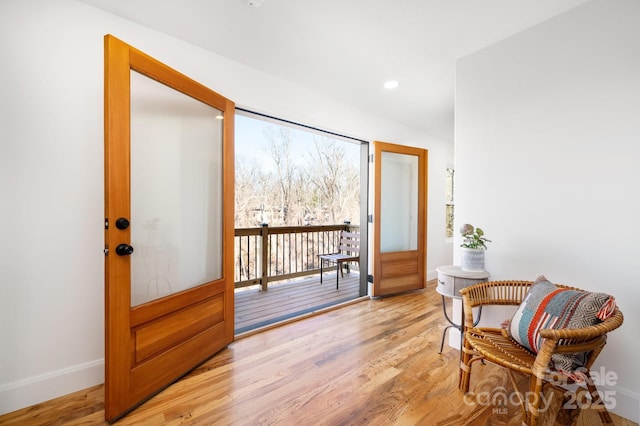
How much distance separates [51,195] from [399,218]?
362cm

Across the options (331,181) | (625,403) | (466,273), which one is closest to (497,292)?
(466,273)

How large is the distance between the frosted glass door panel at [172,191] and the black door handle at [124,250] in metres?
0.14

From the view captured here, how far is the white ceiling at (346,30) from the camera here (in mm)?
1746

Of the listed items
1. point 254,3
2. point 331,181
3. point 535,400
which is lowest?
point 535,400

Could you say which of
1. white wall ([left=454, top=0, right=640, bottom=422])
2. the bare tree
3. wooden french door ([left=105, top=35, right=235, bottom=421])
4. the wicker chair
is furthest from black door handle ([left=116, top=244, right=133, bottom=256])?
the bare tree

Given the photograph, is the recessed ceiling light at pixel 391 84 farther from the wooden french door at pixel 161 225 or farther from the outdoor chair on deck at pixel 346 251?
the outdoor chair on deck at pixel 346 251

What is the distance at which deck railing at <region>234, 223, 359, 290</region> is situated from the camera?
13.1 feet

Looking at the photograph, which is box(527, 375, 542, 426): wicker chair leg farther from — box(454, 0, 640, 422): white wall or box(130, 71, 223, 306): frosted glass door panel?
box(130, 71, 223, 306): frosted glass door panel

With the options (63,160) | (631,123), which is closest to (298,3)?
(63,160)

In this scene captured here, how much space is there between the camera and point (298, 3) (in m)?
1.74

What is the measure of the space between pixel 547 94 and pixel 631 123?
48 cm

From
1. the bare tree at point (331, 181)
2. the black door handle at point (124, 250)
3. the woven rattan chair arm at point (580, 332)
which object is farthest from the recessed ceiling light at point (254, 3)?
the bare tree at point (331, 181)

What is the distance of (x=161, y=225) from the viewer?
1807mm

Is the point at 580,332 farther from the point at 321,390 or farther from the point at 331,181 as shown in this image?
the point at 331,181
